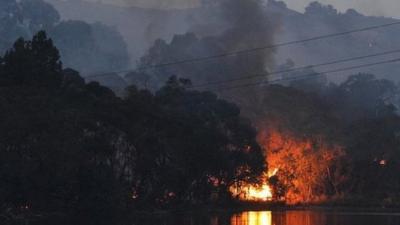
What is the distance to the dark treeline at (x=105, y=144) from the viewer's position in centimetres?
4709

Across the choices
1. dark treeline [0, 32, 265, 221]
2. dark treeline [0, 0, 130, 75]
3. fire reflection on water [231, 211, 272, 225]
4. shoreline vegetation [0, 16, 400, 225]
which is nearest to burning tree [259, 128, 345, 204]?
shoreline vegetation [0, 16, 400, 225]

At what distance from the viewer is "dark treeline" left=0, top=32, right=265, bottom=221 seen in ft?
155

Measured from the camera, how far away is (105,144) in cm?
5306

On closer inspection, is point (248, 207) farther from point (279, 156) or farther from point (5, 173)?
point (5, 173)

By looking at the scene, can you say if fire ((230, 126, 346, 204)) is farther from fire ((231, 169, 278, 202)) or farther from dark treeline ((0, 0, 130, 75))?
dark treeline ((0, 0, 130, 75))

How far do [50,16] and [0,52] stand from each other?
51206 mm

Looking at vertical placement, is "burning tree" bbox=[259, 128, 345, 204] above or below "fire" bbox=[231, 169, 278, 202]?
above

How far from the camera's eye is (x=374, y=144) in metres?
81.2

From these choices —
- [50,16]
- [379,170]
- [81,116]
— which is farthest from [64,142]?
[50,16]

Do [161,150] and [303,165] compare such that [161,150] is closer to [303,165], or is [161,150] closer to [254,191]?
[254,191]

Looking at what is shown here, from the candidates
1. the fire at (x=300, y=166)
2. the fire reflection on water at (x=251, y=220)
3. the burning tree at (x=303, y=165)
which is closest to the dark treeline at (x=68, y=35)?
the fire at (x=300, y=166)

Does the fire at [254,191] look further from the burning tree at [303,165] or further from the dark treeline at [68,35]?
the dark treeline at [68,35]

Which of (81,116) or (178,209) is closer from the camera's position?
(81,116)

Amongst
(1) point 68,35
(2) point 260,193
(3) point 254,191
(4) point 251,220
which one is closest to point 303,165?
(2) point 260,193
